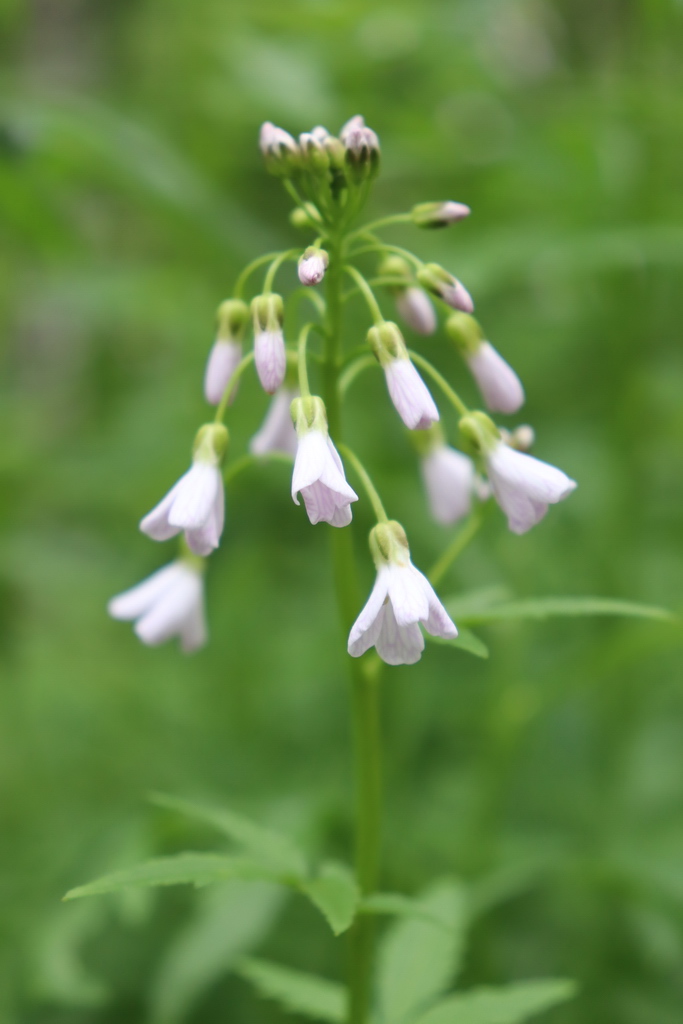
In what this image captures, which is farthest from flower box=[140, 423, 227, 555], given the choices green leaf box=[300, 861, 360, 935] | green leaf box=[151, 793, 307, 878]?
green leaf box=[300, 861, 360, 935]

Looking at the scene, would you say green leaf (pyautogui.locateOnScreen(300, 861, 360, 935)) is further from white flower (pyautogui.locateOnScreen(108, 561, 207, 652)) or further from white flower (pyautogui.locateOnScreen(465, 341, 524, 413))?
→ white flower (pyautogui.locateOnScreen(465, 341, 524, 413))

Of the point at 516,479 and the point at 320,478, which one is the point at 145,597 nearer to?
the point at 320,478

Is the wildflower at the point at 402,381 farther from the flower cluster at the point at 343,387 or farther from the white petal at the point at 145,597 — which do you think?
the white petal at the point at 145,597

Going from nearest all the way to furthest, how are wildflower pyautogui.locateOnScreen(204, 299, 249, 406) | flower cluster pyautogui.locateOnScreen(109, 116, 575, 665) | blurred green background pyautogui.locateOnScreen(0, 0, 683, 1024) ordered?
flower cluster pyautogui.locateOnScreen(109, 116, 575, 665), wildflower pyautogui.locateOnScreen(204, 299, 249, 406), blurred green background pyautogui.locateOnScreen(0, 0, 683, 1024)

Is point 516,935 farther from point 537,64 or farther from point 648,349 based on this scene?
point 537,64

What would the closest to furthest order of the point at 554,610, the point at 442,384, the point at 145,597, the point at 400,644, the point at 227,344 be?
the point at 400,644
the point at 554,610
the point at 442,384
the point at 227,344
the point at 145,597

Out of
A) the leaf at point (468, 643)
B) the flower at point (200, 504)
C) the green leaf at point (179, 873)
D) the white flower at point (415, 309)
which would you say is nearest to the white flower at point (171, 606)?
the flower at point (200, 504)

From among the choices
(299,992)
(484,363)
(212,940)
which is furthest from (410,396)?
(212,940)
